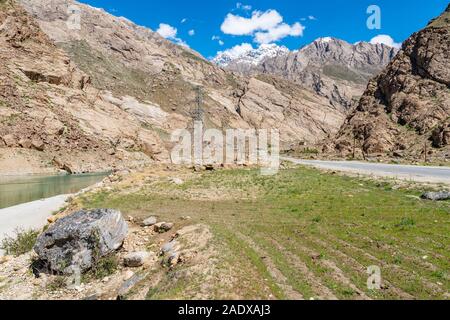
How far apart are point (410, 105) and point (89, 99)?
268 feet

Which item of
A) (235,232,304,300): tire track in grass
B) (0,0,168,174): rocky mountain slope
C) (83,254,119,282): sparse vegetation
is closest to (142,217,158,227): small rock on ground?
(83,254,119,282): sparse vegetation

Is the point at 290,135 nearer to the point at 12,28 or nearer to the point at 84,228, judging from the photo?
the point at 12,28

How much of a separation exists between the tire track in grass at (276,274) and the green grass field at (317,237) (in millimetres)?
30

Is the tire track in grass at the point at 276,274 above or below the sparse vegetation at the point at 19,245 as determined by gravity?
above

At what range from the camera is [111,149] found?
282 feet

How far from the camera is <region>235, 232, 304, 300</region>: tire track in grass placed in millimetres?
9720

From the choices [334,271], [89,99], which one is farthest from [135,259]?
[89,99]

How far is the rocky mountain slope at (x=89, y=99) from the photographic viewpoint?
75.1 meters

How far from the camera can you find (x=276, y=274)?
1112cm

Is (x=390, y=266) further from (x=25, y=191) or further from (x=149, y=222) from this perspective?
(x=25, y=191)

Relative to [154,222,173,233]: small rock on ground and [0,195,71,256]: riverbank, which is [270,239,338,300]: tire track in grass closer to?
[154,222,173,233]: small rock on ground

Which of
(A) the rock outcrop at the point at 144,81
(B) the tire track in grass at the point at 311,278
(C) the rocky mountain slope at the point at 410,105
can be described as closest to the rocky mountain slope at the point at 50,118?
(A) the rock outcrop at the point at 144,81

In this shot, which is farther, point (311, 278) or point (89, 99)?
point (89, 99)

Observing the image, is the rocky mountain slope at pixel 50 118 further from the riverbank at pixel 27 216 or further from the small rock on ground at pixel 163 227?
the small rock on ground at pixel 163 227
